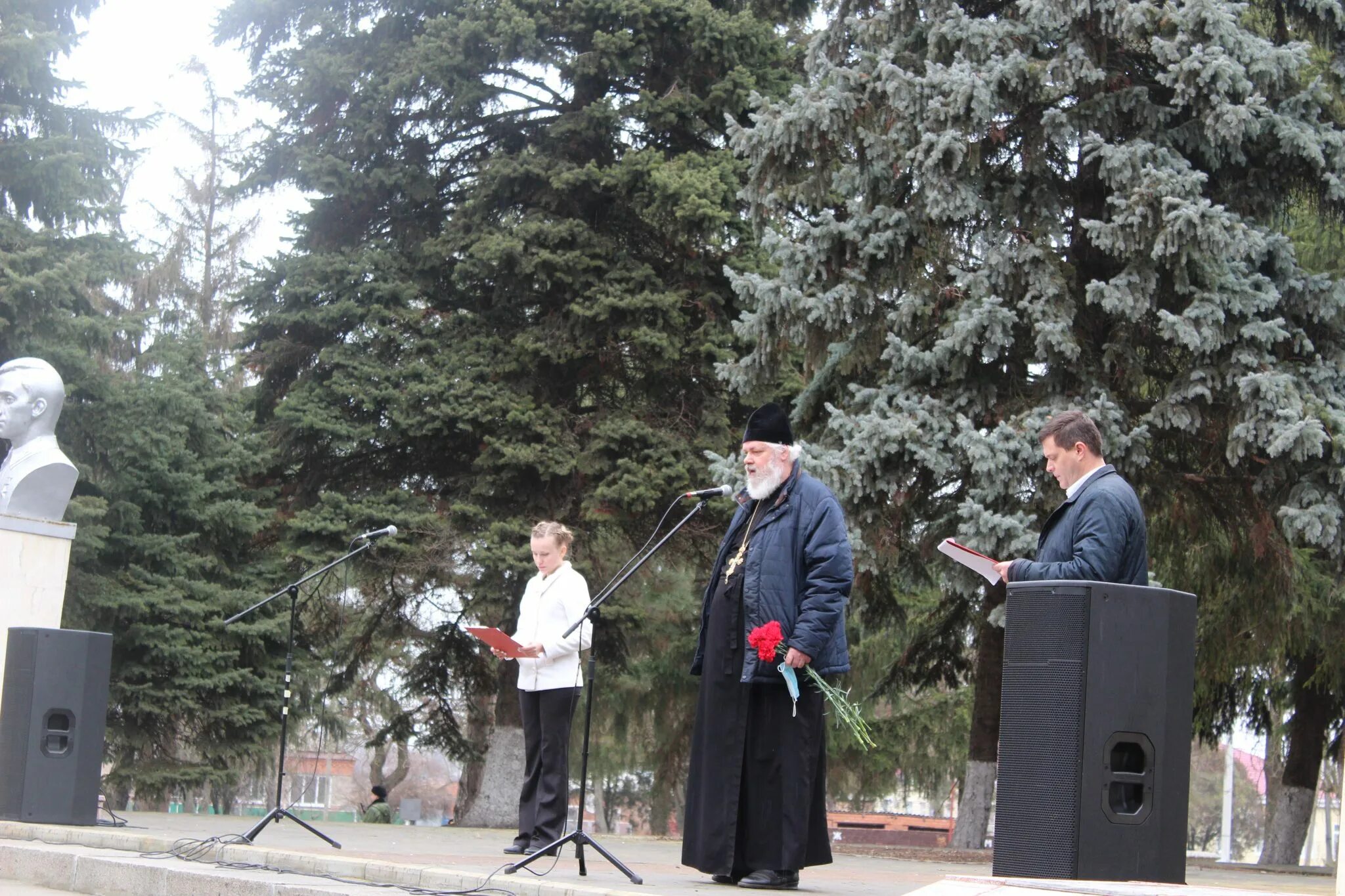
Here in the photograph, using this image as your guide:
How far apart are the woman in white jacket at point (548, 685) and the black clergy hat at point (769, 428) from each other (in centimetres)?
150

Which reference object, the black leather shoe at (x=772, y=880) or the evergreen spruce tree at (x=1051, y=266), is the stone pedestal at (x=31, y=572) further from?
the black leather shoe at (x=772, y=880)

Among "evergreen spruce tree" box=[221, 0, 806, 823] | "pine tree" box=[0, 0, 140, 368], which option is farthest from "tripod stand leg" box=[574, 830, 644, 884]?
"pine tree" box=[0, 0, 140, 368]

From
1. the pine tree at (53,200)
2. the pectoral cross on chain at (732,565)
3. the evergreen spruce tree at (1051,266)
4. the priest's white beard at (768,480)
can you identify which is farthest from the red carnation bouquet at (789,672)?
the pine tree at (53,200)

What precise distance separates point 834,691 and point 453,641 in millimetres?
12332

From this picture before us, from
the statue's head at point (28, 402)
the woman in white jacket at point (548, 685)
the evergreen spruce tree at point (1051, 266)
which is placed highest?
the evergreen spruce tree at point (1051, 266)

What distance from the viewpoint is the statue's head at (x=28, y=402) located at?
38.7 feet

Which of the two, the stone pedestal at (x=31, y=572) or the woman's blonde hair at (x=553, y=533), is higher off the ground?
the woman's blonde hair at (x=553, y=533)

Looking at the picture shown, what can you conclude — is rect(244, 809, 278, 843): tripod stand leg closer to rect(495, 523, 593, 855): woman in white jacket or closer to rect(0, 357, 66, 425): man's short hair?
rect(495, 523, 593, 855): woman in white jacket

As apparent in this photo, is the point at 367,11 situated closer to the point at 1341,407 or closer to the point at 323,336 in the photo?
the point at 323,336

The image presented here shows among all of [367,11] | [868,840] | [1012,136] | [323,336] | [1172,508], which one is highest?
[367,11]

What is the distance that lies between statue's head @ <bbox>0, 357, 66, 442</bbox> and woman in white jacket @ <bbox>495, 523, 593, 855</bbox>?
559 centimetres

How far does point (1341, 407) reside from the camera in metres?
11.3

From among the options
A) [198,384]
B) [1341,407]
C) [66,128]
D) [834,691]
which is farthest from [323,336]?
[834,691]

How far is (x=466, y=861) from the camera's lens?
807cm
